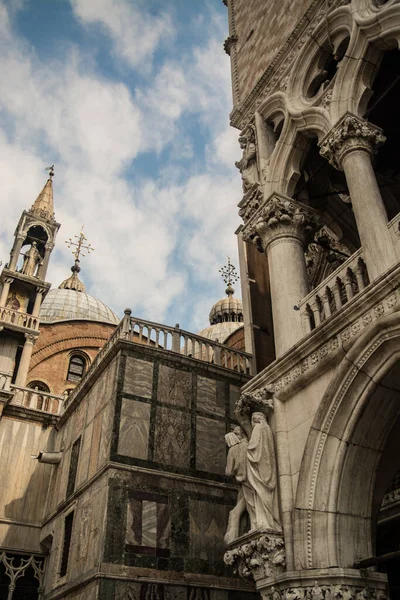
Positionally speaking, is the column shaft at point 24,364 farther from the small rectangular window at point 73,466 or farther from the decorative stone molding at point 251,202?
the decorative stone molding at point 251,202

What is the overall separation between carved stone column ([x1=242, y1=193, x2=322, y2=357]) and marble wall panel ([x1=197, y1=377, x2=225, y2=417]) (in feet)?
15.6

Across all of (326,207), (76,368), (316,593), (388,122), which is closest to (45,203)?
(76,368)

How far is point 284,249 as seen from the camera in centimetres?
999

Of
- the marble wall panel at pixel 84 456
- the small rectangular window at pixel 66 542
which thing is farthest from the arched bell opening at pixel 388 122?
the small rectangular window at pixel 66 542

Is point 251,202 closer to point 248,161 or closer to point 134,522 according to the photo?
point 248,161

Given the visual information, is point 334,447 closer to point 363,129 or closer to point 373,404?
point 373,404

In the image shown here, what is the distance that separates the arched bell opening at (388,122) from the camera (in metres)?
11.1

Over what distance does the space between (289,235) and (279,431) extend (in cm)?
367

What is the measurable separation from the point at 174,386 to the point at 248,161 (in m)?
5.61

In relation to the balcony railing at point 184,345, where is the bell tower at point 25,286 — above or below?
above

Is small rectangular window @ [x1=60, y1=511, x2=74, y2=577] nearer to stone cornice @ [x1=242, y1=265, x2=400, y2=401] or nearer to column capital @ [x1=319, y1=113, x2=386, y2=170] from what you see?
stone cornice @ [x1=242, y1=265, x2=400, y2=401]

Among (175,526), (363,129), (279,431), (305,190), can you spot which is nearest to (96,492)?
(175,526)

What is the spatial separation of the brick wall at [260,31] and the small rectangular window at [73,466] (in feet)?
32.1

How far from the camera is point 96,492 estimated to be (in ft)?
39.4
